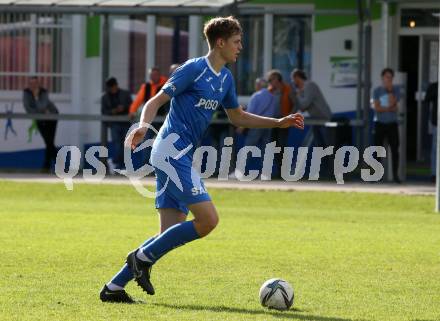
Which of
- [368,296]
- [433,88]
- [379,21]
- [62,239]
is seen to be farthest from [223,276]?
[379,21]

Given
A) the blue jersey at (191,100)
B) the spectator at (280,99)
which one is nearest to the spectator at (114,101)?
the spectator at (280,99)

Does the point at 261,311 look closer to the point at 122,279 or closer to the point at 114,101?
the point at 122,279

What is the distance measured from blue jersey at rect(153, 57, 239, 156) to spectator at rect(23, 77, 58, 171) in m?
17.8

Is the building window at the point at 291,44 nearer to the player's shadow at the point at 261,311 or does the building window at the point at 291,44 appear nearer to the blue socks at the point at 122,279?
the blue socks at the point at 122,279

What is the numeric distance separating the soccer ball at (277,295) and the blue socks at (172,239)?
2.01 feet

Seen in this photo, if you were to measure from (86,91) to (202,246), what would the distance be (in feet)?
49.0

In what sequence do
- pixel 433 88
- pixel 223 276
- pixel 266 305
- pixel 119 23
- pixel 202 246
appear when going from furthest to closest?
pixel 119 23, pixel 433 88, pixel 202 246, pixel 223 276, pixel 266 305

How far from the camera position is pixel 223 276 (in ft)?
35.5

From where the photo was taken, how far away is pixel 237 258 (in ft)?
40.6

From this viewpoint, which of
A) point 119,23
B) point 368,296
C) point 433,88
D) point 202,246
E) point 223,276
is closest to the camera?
point 368,296

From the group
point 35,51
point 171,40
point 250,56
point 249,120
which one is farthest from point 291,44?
point 249,120

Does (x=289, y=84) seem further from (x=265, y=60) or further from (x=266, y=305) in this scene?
(x=266, y=305)

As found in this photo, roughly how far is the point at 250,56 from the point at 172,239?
18.6 m

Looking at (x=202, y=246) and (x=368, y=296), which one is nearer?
(x=368, y=296)
